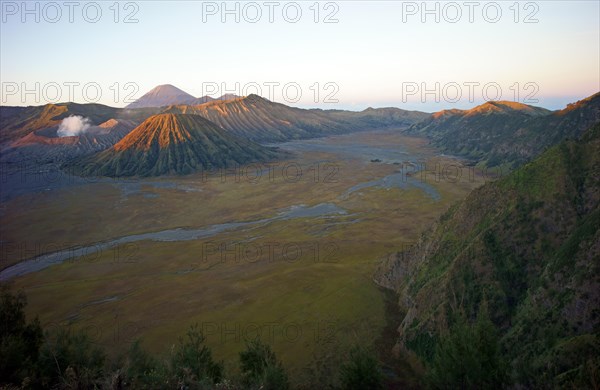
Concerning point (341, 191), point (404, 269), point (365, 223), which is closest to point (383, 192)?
point (341, 191)

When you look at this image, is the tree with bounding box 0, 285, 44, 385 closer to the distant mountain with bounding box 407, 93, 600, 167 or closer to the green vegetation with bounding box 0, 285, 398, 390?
the green vegetation with bounding box 0, 285, 398, 390

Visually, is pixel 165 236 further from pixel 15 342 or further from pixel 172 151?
pixel 172 151

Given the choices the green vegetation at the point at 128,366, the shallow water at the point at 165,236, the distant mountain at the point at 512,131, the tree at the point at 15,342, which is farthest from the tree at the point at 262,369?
the distant mountain at the point at 512,131

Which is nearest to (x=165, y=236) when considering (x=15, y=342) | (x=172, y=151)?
(x=15, y=342)

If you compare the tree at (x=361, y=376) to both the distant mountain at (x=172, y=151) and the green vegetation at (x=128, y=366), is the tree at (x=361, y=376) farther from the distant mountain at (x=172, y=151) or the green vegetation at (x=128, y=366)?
the distant mountain at (x=172, y=151)

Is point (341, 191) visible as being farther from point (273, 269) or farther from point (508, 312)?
point (508, 312)

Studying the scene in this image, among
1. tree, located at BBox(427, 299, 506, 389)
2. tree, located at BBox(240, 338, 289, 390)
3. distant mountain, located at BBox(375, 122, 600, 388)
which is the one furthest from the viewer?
distant mountain, located at BBox(375, 122, 600, 388)

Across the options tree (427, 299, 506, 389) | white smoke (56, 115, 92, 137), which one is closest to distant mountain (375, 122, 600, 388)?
tree (427, 299, 506, 389)
